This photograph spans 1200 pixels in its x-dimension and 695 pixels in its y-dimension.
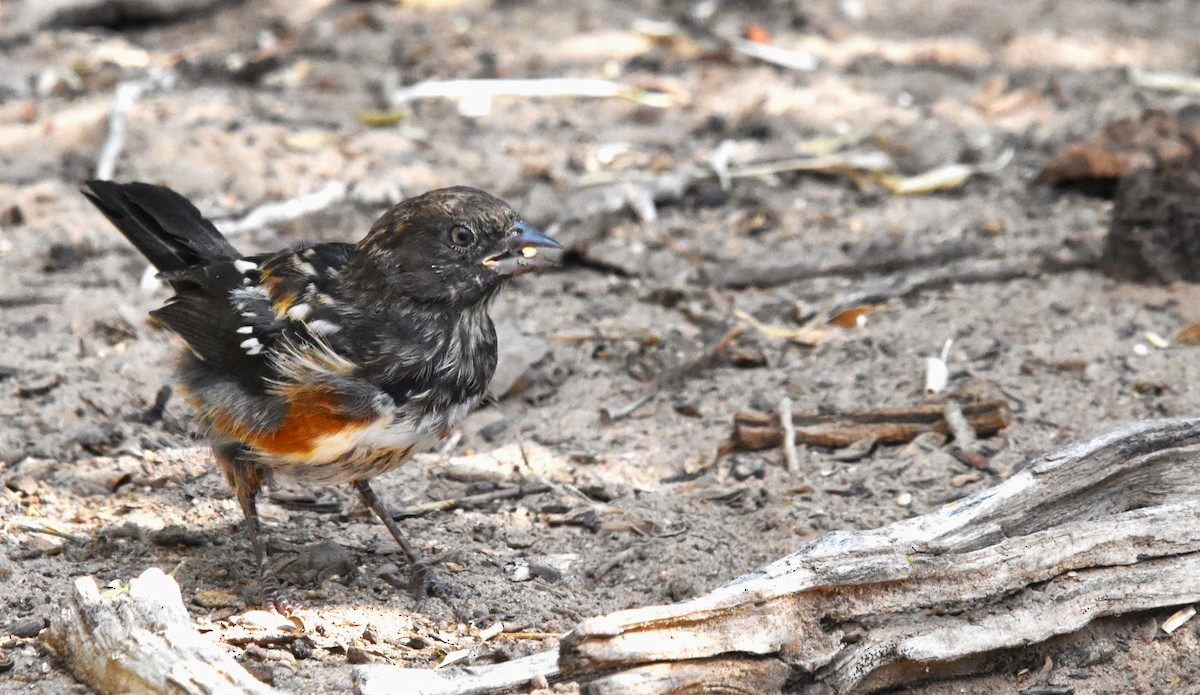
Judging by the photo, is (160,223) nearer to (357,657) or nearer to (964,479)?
(357,657)

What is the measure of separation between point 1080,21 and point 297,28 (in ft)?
16.5

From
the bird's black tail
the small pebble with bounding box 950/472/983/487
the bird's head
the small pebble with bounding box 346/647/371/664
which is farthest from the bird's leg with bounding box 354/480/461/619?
the small pebble with bounding box 950/472/983/487

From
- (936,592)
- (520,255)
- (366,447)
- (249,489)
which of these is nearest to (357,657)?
(366,447)

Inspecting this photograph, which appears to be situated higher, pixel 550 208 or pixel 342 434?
pixel 342 434

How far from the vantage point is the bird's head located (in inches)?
164

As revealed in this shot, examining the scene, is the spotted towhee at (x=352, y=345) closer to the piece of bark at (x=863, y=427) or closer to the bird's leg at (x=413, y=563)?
the bird's leg at (x=413, y=563)

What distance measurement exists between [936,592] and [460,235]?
→ 5.97 ft

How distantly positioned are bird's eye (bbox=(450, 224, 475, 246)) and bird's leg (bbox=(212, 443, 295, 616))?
0.94m

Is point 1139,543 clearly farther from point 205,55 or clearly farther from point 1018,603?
point 205,55

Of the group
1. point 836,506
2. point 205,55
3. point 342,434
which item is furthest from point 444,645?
point 205,55

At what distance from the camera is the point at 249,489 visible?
4273mm

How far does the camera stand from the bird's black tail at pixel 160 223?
4695mm

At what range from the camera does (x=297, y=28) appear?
859 centimetres

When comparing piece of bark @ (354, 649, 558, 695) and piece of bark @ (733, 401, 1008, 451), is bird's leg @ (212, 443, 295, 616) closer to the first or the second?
piece of bark @ (354, 649, 558, 695)
